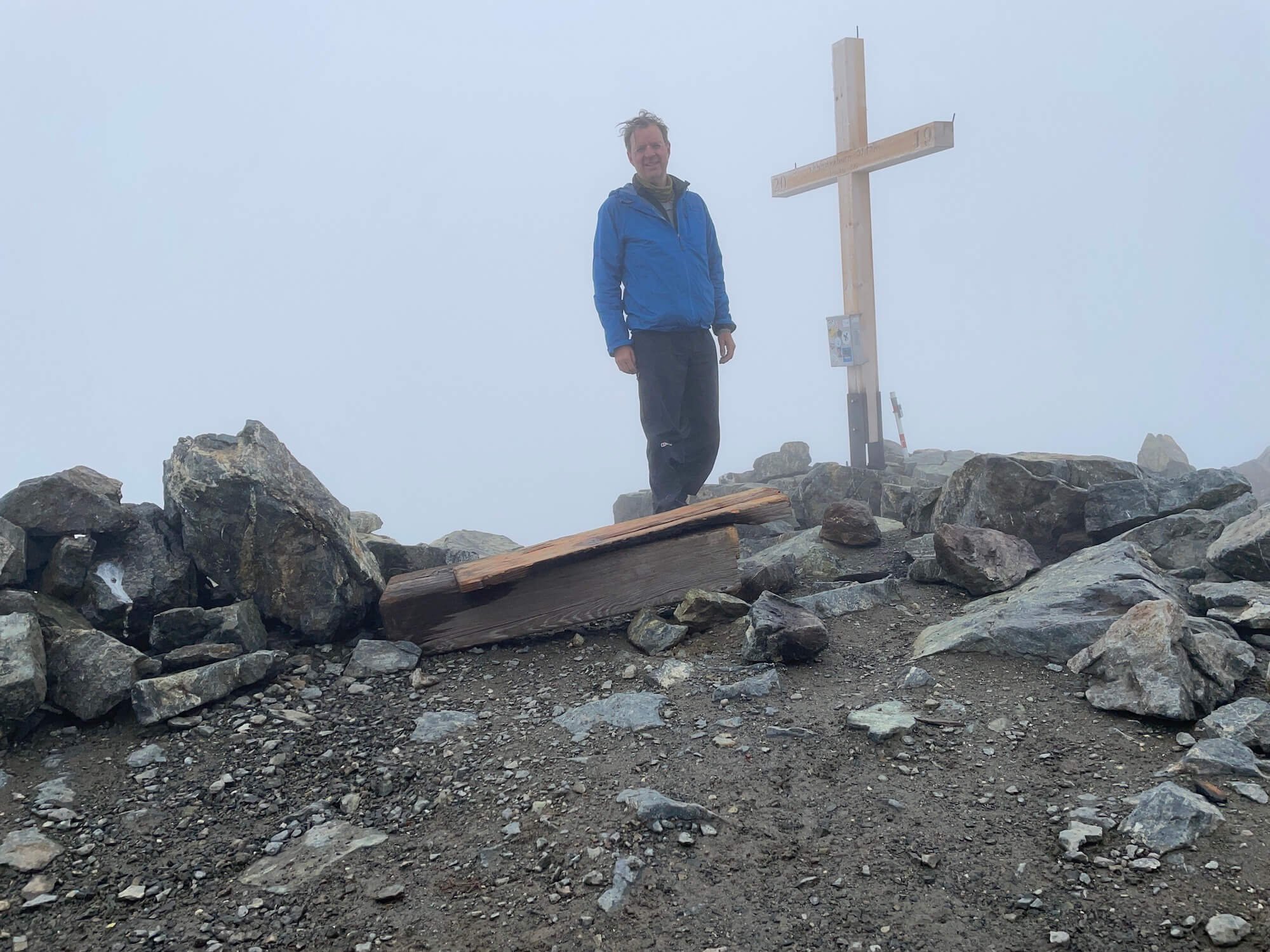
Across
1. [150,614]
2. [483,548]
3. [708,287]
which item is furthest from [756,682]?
[483,548]

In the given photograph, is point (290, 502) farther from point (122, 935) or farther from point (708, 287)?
point (708, 287)

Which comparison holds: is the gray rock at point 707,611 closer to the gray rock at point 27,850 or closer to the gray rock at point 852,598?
the gray rock at point 852,598

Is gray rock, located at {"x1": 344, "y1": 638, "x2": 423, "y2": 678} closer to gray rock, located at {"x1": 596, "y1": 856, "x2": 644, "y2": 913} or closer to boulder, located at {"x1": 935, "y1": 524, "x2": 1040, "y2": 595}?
gray rock, located at {"x1": 596, "y1": 856, "x2": 644, "y2": 913}

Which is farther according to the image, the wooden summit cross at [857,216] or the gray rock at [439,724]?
the wooden summit cross at [857,216]

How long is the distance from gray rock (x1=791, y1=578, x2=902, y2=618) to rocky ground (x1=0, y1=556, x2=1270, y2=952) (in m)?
0.54

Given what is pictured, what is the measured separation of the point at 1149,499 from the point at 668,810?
13.1 ft

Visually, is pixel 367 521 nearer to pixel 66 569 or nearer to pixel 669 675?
pixel 66 569

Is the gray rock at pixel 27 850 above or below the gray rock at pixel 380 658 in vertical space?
below

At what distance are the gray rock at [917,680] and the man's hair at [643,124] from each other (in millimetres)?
3770

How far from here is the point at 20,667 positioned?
3.26 meters

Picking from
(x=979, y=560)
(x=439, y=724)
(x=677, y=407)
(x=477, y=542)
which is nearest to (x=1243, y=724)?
(x=979, y=560)

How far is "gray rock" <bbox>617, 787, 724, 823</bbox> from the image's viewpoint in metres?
2.64

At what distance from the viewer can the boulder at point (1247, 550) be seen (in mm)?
4148

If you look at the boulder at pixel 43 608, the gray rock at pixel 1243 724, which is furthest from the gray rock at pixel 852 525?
the boulder at pixel 43 608
